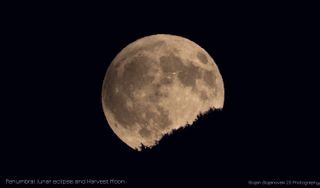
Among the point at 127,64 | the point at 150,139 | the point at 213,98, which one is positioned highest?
the point at 127,64

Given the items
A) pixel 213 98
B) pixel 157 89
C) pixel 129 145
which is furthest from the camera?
pixel 129 145

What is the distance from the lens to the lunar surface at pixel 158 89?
598 centimetres

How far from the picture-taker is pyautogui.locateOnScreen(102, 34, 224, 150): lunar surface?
19.6ft

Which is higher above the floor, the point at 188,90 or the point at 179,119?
the point at 188,90

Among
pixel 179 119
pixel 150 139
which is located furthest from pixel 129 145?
pixel 179 119

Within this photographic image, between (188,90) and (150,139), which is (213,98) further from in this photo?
(150,139)

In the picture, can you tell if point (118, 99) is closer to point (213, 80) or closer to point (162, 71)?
point (162, 71)

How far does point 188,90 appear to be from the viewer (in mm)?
6023

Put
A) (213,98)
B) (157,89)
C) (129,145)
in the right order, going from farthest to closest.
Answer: (129,145)
(213,98)
(157,89)

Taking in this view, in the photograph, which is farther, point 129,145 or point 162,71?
point 129,145

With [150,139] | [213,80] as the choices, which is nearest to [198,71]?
[213,80]

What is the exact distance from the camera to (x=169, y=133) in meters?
6.12

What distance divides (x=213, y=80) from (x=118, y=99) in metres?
1.50

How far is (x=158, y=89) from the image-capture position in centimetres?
595
